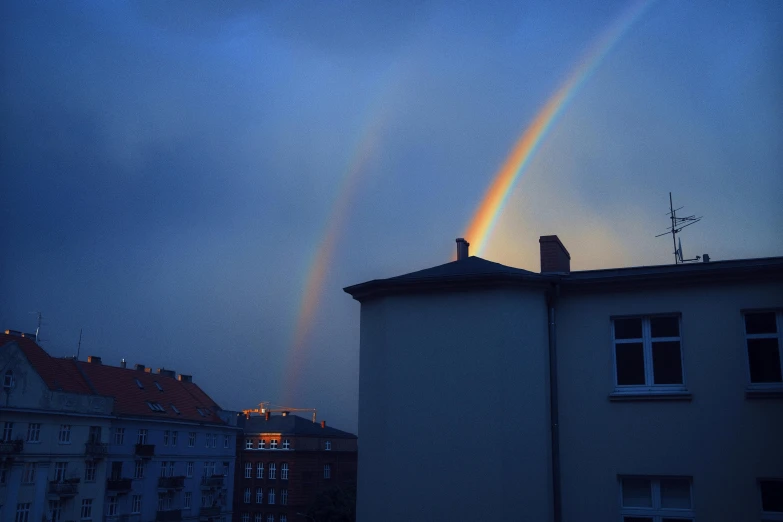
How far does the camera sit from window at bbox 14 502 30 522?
134 ft

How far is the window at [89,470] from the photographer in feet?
152

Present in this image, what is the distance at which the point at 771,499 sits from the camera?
12.1 m

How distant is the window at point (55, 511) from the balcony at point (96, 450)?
3.80 metres

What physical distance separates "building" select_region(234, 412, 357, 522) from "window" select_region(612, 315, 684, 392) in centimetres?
6154

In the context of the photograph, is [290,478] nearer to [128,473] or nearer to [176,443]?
[176,443]

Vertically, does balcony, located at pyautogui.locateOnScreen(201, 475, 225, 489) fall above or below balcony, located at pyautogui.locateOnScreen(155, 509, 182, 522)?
above

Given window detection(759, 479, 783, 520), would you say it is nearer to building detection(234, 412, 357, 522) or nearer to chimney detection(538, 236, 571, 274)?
chimney detection(538, 236, 571, 274)

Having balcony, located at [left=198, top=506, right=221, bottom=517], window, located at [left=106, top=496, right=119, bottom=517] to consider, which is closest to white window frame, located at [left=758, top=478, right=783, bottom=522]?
window, located at [left=106, top=496, right=119, bottom=517]

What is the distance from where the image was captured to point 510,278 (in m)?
13.8

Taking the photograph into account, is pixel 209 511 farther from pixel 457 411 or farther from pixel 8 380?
pixel 457 411

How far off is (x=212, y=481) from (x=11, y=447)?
2274cm

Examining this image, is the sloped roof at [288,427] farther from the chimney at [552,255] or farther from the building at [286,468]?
the chimney at [552,255]

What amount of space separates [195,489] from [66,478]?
15.3 meters

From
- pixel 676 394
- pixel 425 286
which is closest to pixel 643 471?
pixel 676 394
